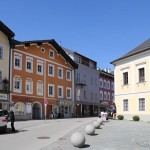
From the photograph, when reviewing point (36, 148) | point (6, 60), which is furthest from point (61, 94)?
point (36, 148)

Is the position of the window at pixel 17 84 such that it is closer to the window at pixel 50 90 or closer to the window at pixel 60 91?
the window at pixel 50 90

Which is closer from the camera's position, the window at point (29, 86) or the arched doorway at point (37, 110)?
the window at point (29, 86)

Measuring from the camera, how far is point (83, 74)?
6756cm

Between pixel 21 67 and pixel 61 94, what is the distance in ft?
39.8

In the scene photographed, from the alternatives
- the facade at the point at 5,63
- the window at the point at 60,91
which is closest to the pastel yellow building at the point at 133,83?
the facade at the point at 5,63

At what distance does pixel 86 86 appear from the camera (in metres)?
68.3

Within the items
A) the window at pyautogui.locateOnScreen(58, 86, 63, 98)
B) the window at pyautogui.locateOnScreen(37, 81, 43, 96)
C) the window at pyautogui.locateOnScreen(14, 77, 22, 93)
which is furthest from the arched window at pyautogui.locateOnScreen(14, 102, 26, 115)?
the window at pyautogui.locateOnScreen(58, 86, 63, 98)

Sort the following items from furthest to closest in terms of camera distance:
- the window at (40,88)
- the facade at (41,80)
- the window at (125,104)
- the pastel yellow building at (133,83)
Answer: the window at (40,88), the facade at (41,80), the window at (125,104), the pastel yellow building at (133,83)

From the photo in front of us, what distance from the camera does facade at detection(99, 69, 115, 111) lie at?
251 ft

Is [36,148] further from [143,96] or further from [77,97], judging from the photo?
[77,97]

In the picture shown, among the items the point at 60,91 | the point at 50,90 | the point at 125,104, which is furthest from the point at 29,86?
the point at 125,104

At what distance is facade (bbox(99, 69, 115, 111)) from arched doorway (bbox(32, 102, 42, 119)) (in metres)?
26.4

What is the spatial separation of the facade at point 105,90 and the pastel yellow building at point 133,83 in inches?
1329

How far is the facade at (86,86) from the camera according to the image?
212 feet
